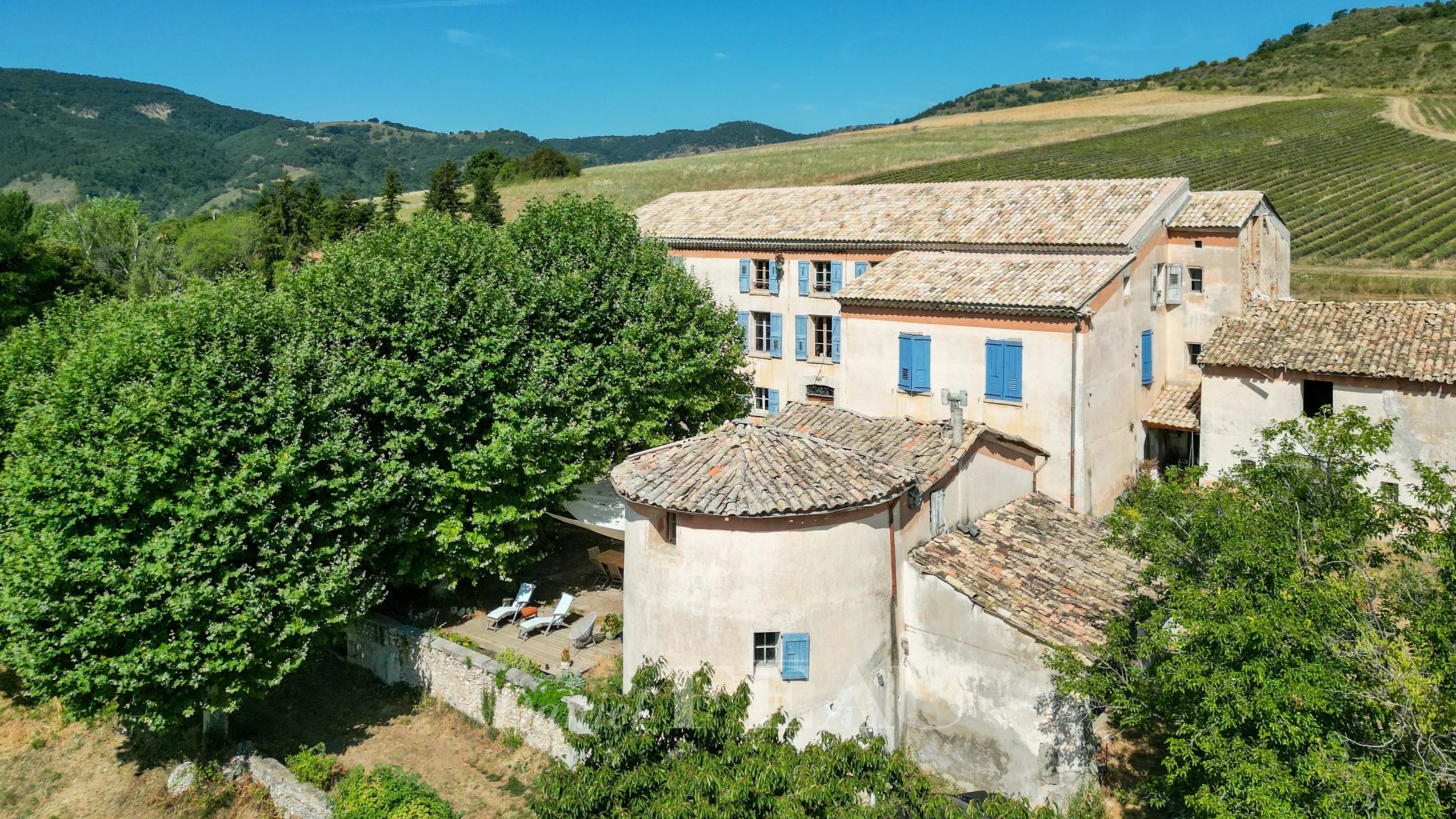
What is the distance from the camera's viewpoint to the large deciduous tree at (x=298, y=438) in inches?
677

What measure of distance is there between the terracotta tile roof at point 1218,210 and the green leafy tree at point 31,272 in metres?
37.6

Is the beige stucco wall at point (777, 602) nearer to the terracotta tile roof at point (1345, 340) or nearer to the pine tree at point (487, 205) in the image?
the terracotta tile roof at point (1345, 340)

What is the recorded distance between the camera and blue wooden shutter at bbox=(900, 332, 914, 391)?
27141 mm

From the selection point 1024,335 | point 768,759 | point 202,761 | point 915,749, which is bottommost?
point 202,761

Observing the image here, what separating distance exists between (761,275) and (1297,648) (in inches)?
1055

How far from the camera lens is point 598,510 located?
82.4ft

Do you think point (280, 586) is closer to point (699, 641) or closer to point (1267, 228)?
point (699, 641)

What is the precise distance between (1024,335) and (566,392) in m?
12.1

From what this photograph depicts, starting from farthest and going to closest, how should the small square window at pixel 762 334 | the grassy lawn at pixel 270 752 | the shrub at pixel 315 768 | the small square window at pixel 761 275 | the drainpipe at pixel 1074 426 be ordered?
the small square window at pixel 762 334 < the small square window at pixel 761 275 < the drainpipe at pixel 1074 426 < the grassy lawn at pixel 270 752 < the shrub at pixel 315 768

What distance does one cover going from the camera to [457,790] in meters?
17.6

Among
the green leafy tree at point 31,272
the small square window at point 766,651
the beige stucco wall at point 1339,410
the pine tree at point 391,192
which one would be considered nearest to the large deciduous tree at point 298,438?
the small square window at point 766,651

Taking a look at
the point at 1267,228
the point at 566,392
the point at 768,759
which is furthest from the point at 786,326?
the point at 768,759

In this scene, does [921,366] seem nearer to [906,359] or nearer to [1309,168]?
[906,359]

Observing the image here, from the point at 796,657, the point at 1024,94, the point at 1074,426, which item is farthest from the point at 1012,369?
the point at 1024,94
